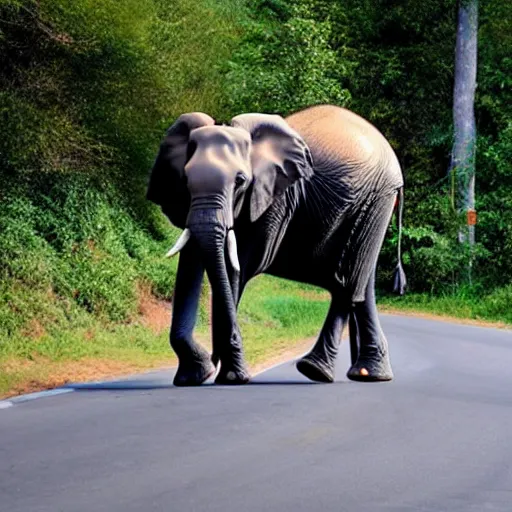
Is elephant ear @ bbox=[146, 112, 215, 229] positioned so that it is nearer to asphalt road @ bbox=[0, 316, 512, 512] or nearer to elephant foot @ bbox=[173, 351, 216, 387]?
elephant foot @ bbox=[173, 351, 216, 387]

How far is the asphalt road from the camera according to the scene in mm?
7383

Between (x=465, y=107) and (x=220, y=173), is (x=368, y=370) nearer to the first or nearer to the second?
(x=220, y=173)

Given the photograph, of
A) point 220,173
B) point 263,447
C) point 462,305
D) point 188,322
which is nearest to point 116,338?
point 188,322

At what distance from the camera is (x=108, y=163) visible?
23.6 m

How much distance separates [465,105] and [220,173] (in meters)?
24.0

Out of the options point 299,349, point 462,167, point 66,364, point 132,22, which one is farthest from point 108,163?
point 462,167

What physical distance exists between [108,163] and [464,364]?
9.41m

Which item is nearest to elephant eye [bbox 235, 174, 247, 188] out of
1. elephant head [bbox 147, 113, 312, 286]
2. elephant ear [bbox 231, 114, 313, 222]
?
elephant head [bbox 147, 113, 312, 286]

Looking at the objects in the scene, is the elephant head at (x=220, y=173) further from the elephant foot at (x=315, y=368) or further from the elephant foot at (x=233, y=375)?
the elephant foot at (x=315, y=368)

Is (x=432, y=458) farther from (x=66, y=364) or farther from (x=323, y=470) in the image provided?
(x=66, y=364)

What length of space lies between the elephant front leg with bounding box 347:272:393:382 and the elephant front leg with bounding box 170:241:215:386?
5.94 ft

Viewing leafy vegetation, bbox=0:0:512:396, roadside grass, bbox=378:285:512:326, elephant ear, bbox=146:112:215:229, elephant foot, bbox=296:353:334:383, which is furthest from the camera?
roadside grass, bbox=378:285:512:326

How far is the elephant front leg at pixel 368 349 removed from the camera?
1353 centimetres

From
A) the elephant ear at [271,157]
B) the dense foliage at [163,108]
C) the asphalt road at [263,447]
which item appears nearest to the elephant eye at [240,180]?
the elephant ear at [271,157]
